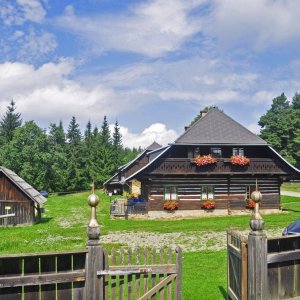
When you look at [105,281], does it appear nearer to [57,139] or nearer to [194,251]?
[194,251]

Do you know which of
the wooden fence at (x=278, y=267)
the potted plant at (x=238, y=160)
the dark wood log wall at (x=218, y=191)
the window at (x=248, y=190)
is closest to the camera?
the wooden fence at (x=278, y=267)

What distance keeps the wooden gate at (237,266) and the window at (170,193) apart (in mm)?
22871

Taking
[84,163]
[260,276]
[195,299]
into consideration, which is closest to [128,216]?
[195,299]

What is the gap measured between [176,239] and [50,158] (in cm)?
5001

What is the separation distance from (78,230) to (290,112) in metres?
68.0

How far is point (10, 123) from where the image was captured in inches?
3177

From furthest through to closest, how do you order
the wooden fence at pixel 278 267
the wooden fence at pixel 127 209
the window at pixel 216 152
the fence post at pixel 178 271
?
the window at pixel 216 152
the wooden fence at pixel 127 209
the wooden fence at pixel 278 267
the fence post at pixel 178 271

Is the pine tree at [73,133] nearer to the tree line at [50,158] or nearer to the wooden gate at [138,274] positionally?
the tree line at [50,158]

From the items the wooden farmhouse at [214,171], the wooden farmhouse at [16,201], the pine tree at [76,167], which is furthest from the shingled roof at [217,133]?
the pine tree at [76,167]

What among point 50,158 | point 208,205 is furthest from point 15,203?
point 50,158

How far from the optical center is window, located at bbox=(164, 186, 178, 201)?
1243 inches

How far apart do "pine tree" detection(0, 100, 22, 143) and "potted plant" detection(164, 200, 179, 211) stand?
56.5 m

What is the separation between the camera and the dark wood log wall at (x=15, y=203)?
28.9m

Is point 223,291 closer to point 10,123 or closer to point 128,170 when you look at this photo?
point 128,170
